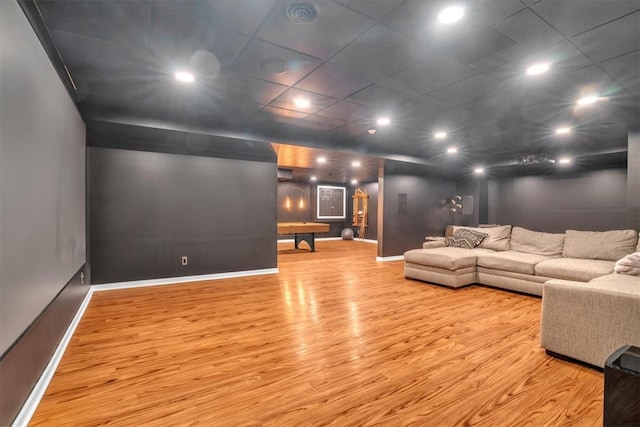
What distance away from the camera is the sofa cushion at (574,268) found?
3.58 metres

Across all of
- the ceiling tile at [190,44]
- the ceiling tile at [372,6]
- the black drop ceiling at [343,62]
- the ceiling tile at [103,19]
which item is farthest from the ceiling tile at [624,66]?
the ceiling tile at [103,19]

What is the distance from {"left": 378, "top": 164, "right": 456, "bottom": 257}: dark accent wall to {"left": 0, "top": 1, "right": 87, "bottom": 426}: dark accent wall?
19.9 feet

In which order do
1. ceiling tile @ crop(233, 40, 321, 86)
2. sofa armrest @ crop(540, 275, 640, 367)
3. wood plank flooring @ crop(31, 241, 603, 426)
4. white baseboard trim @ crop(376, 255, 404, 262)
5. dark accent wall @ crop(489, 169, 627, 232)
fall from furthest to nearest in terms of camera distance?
dark accent wall @ crop(489, 169, 627, 232) → white baseboard trim @ crop(376, 255, 404, 262) → ceiling tile @ crop(233, 40, 321, 86) → sofa armrest @ crop(540, 275, 640, 367) → wood plank flooring @ crop(31, 241, 603, 426)

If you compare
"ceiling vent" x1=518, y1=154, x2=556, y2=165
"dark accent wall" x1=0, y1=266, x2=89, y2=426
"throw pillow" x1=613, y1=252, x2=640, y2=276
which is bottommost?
"dark accent wall" x1=0, y1=266, x2=89, y2=426

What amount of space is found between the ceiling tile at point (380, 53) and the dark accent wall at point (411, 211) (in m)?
4.58

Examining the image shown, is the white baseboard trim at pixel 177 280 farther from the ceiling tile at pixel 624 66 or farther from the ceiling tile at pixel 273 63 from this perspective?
the ceiling tile at pixel 624 66

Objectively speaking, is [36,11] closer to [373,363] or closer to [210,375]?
Result: [210,375]

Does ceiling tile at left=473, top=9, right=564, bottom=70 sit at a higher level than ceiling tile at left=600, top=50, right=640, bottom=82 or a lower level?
lower

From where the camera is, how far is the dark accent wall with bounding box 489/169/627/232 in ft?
24.9

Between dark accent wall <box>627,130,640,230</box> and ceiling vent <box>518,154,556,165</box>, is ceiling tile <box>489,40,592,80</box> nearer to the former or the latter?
dark accent wall <box>627,130,640,230</box>

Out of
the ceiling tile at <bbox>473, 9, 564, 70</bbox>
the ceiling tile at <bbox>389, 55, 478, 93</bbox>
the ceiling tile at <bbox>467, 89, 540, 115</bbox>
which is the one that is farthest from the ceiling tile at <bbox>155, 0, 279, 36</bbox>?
the ceiling tile at <bbox>467, 89, 540, 115</bbox>

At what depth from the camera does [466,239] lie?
5484mm

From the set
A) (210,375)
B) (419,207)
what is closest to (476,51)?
(210,375)

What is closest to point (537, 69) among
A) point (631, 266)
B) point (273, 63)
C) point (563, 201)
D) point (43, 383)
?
point (631, 266)
